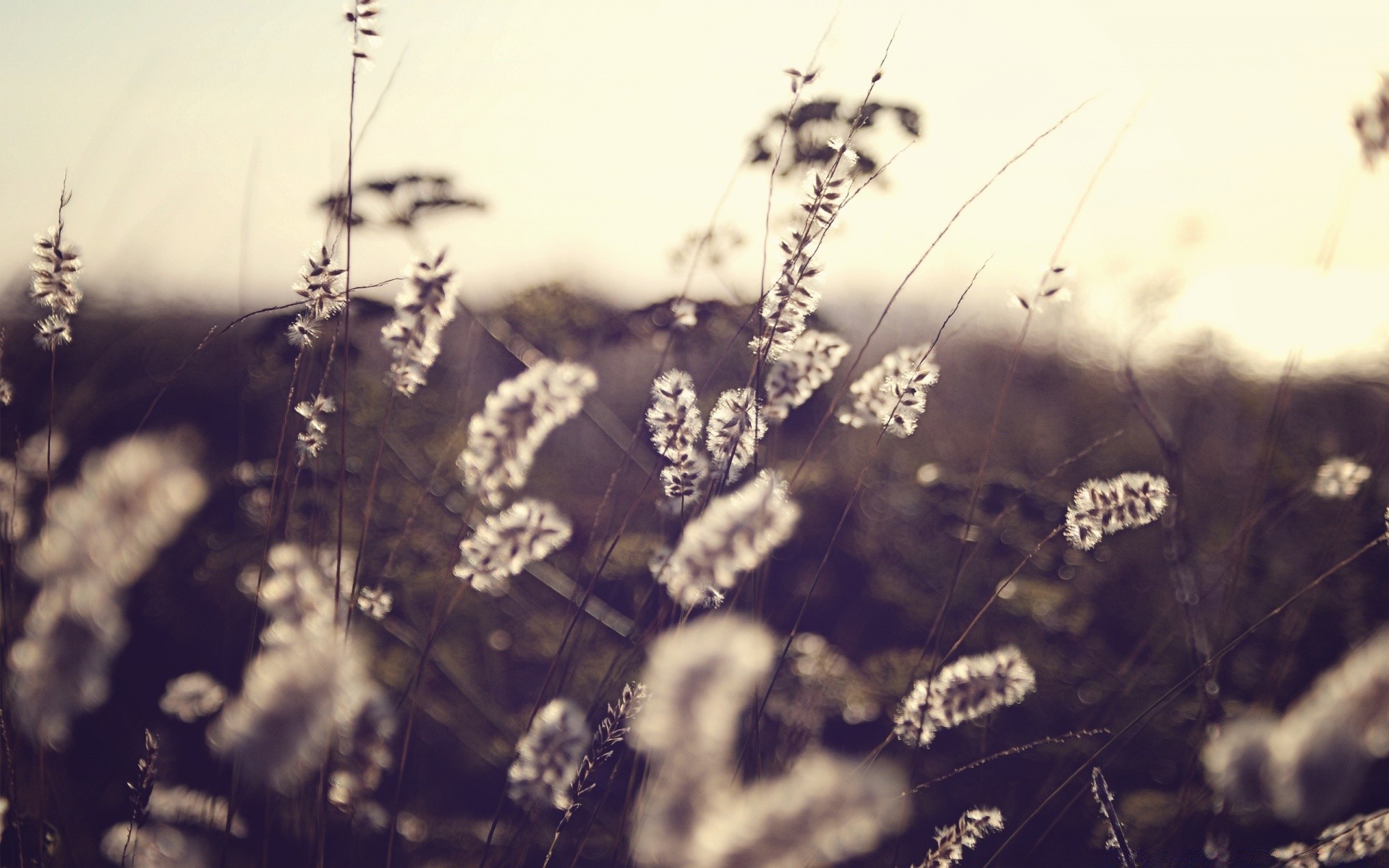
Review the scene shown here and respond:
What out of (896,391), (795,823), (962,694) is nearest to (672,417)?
(896,391)

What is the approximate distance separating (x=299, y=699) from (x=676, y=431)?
78cm

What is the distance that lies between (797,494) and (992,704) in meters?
1.18

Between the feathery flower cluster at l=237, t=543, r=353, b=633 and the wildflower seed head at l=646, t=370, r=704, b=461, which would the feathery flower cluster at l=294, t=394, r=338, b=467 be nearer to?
the feathery flower cluster at l=237, t=543, r=353, b=633

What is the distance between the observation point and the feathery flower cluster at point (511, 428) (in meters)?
1.44

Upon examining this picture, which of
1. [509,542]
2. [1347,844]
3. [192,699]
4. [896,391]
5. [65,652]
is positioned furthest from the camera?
[192,699]

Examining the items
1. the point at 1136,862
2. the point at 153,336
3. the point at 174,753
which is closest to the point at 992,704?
the point at 1136,862

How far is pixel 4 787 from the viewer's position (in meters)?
1.72

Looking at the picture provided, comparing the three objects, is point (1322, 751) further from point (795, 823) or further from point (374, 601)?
point (374, 601)

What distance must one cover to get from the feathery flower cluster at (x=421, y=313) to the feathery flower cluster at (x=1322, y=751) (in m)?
1.86

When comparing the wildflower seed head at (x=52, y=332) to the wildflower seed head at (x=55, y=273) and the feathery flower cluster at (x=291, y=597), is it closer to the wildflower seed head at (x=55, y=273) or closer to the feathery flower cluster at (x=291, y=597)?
the wildflower seed head at (x=55, y=273)

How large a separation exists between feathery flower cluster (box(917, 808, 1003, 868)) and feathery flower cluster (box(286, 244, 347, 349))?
1.50 metres

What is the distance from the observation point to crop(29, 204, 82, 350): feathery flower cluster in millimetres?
1583

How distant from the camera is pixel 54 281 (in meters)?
1.59

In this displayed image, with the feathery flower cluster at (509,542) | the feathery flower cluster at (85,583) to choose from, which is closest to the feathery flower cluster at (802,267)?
the feathery flower cluster at (509,542)
